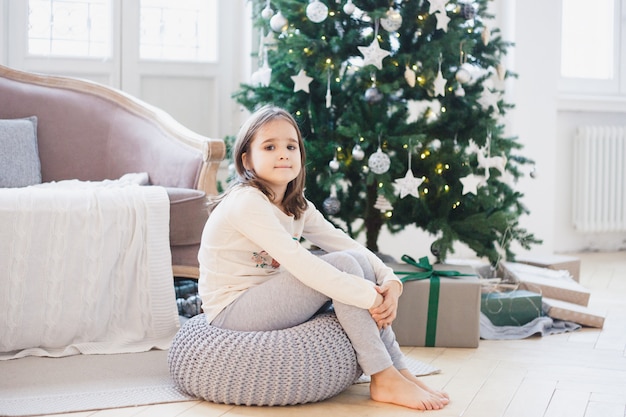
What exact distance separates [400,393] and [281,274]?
1.28ft

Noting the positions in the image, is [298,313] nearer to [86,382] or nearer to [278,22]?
[86,382]

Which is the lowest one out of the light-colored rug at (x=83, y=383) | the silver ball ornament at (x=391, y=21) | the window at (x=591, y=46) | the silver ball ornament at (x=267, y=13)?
the light-colored rug at (x=83, y=383)

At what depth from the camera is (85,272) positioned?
2.43 m

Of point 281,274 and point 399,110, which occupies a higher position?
point 399,110

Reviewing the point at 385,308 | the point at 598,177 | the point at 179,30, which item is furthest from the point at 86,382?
the point at 598,177

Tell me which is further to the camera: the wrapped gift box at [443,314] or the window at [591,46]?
the window at [591,46]

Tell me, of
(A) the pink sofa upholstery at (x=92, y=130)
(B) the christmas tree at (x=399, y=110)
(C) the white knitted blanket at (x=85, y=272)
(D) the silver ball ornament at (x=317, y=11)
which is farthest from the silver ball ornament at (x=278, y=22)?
(C) the white knitted blanket at (x=85, y=272)

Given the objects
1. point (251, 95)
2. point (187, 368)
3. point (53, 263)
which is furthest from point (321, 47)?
point (187, 368)

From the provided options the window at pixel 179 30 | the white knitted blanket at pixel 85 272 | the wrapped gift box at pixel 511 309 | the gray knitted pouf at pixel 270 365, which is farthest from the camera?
the window at pixel 179 30

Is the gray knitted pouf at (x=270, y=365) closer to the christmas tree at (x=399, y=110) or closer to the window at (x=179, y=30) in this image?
the christmas tree at (x=399, y=110)

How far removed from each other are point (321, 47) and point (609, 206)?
2559 mm

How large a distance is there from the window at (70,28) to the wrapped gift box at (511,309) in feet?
6.63

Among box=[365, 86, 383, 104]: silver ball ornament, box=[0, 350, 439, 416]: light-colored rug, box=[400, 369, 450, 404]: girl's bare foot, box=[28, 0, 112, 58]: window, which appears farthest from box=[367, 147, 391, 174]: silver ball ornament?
box=[28, 0, 112, 58]: window

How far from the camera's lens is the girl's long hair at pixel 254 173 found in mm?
2076
